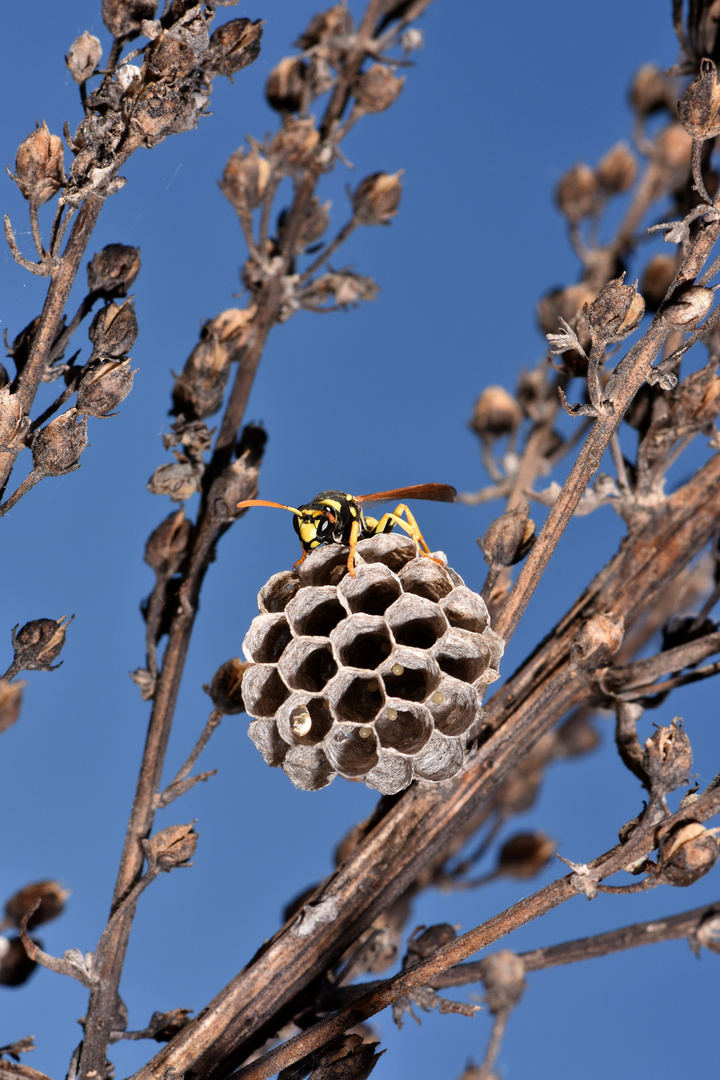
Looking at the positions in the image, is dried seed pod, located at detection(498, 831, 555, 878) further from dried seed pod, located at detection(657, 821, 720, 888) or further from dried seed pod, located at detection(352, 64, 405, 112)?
dried seed pod, located at detection(352, 64, 405, 112)

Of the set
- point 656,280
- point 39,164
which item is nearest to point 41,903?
point 39,164

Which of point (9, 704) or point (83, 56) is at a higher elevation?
point (83, 56)

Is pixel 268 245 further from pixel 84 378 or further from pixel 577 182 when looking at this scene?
pixel 577 182

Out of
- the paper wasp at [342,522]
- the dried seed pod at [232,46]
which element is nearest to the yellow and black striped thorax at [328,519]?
the paper wasp at [342,522]

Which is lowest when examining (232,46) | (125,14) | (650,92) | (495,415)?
(232,46)

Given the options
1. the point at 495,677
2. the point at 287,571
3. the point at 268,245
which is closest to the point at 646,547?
the point at 495,677

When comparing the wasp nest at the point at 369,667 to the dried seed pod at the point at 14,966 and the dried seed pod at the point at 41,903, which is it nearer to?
the dried seed pod at the point at 14,966

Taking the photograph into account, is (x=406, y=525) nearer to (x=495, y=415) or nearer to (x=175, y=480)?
(x=175, y=480)
